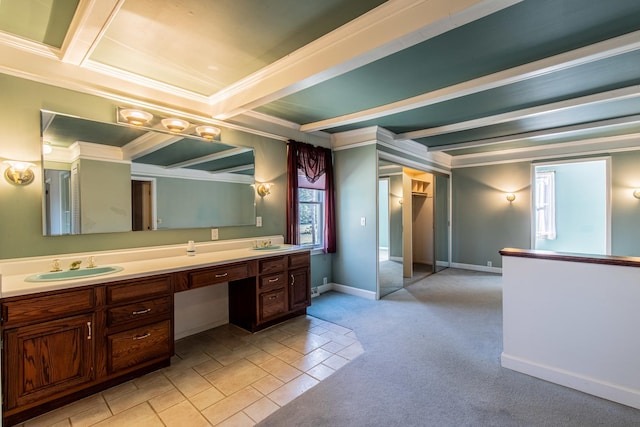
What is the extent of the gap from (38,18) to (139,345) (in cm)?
236

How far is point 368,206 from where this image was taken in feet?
14.4

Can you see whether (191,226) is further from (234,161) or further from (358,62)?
(358,62)

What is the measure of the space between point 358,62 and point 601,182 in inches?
270

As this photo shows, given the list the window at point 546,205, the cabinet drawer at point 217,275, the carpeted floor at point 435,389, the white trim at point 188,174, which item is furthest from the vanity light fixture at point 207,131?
the window at point 546,205

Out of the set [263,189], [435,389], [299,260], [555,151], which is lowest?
[435,389]

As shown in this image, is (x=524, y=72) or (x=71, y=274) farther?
(x=524, y=72)

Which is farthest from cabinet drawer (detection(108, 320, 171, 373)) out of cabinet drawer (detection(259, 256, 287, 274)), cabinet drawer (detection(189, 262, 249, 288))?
cabinet drawer (detection(259, 256, 287, 274))

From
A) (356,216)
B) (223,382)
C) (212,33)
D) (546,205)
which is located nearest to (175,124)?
(212,33)

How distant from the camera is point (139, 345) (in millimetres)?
2305

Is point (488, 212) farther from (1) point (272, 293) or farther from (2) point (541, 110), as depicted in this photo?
(1) point (272, 293)

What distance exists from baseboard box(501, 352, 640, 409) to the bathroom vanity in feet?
8.57

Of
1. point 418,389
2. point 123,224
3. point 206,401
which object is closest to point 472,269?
point 418,389

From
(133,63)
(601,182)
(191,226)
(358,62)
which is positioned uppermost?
(133,63)

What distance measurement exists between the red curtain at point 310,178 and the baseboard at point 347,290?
592 mm
